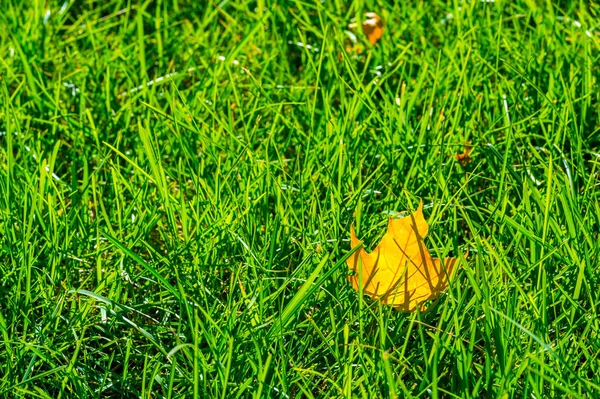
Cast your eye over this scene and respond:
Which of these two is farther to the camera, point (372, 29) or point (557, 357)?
point (372, 29)

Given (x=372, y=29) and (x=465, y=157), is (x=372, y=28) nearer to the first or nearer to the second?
(x=372, y=29)

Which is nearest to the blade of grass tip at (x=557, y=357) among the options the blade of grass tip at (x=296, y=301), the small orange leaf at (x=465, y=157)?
the blade of grass tip at (x=296, y=301)

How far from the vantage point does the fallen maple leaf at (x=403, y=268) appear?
1.52m

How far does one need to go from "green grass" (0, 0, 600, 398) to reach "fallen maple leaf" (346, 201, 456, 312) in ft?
0.11

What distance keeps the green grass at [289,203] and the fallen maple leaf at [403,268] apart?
35 millimetres

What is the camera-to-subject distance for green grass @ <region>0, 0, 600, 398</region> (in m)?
1.45

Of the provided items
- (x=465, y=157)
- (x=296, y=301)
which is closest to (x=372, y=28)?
(x=465, y=157)

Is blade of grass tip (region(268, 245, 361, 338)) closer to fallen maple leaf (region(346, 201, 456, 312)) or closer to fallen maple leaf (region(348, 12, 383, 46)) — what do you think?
fallen maple leaf (region(346, 201, 456, 312))

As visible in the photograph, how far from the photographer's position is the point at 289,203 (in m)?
1.75

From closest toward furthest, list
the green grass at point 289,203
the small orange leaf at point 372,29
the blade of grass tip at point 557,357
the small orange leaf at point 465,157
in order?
the blade of grass tip at point 557,357 → the green grass at point 289,203 → the small orange leaf at point 465,157 → the small orange leaf at point 372,29

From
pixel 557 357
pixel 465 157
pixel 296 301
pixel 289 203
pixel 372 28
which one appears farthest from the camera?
pixel 372 28

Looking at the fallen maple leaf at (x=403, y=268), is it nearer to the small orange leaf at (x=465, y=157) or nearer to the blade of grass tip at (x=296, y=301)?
the blade of grass tip at (x=296, y=301)

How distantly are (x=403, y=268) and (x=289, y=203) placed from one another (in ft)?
1.05

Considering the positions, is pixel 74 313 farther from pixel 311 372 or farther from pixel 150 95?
pixel 150 95
